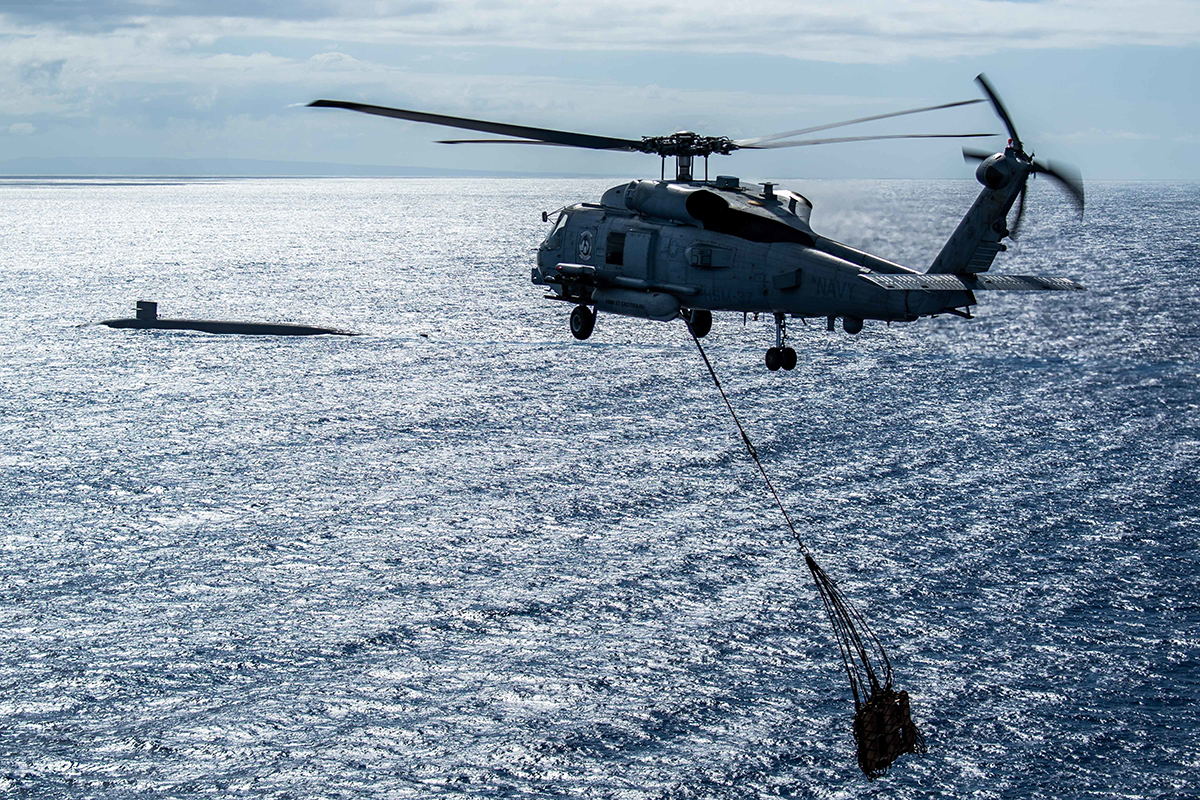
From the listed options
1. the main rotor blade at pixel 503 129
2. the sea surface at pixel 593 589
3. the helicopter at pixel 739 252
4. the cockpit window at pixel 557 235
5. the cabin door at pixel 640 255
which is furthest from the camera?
the sea surface at pixel 593 589

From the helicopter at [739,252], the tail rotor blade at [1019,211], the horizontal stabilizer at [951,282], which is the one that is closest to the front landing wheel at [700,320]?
the helicopter at [739,252]

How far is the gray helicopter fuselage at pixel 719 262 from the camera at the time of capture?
116ft

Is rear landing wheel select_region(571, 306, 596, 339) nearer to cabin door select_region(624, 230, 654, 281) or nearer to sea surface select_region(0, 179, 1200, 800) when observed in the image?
cabin door select_region(624, 230, 654, 281)

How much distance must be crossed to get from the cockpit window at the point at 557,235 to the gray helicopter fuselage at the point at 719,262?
1191 millimetres

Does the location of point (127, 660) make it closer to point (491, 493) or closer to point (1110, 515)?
point (491, 493)

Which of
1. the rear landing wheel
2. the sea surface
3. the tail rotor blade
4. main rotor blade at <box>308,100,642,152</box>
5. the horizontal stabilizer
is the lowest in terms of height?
the sea surface

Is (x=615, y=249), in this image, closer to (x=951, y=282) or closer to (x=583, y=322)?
(x=583, y=322)

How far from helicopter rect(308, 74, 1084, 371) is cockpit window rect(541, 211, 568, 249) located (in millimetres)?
76

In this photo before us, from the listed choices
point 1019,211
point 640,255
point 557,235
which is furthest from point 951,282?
point 557,235

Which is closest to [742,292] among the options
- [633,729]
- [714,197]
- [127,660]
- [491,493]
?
[714,197]

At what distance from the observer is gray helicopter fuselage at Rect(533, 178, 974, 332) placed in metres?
35.4

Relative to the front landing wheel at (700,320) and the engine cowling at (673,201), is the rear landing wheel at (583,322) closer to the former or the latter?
the front landing wheel at (700,320)

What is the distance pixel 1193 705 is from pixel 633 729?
129 ft

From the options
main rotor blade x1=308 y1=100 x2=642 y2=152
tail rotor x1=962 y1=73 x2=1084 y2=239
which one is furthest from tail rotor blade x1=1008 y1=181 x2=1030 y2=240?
main rotor blade x1=308 y1=100 x2=642 y2=152
